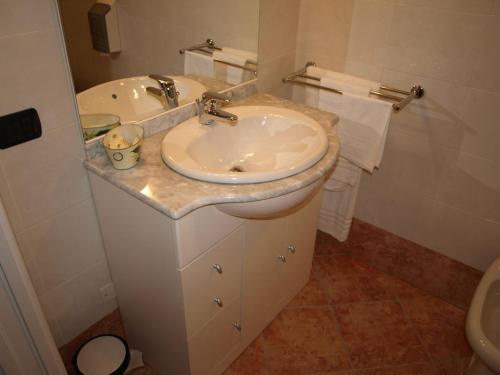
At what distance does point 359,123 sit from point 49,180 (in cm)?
118

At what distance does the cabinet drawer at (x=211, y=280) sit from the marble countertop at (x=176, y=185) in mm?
212

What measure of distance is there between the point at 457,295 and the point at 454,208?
1.45 ft

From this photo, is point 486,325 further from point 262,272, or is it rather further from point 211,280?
point 211,280

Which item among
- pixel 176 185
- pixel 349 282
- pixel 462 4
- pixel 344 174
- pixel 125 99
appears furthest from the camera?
pixel 349 282

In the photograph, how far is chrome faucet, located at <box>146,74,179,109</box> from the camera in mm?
1409

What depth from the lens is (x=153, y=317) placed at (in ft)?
4.64

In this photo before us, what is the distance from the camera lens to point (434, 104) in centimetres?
165

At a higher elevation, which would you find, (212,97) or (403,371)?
(212,97)

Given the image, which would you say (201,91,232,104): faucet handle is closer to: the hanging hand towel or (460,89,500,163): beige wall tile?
the hanging hand towel

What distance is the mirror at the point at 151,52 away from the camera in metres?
1.19

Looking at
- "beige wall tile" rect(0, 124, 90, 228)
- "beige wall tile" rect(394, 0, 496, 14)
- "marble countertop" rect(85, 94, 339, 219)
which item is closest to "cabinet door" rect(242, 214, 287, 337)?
"marble countertop" rect(85, 94, 339, 219)

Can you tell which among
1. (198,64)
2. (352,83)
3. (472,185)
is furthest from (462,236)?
(198,64)

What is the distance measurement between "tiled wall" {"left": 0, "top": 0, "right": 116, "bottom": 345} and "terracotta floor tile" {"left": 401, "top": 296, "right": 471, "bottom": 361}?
1378mm

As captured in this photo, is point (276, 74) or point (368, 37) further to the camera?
point (276, 74)
